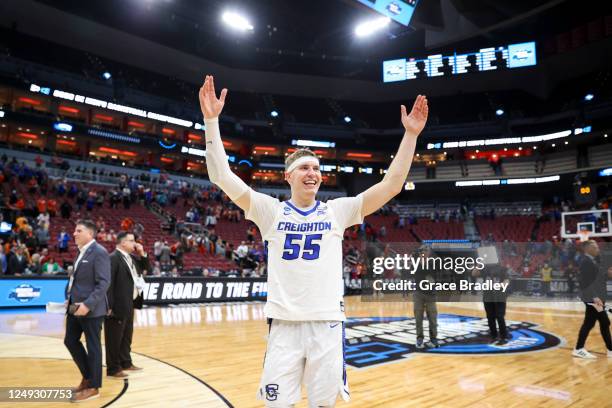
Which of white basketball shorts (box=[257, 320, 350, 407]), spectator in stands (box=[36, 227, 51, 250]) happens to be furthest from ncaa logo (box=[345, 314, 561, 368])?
spectator in stands (box=[36, 227, 51, 250])

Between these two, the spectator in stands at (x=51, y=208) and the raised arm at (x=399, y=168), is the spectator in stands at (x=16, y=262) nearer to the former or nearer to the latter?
the spectator in stands at (x=51, y=208)

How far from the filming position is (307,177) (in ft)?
8.54

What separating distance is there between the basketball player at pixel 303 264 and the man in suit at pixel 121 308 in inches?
173

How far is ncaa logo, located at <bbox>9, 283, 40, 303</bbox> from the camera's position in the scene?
42.2 ft

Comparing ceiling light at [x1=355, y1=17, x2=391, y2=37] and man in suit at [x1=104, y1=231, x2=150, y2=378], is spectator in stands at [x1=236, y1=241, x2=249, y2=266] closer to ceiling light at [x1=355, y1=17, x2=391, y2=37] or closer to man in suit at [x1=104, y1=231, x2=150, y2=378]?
man in suit at [x1=104, y1=231, x2=150, y2=378]

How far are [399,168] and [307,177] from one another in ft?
1.84

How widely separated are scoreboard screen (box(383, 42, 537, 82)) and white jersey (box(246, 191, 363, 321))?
33.3 meters

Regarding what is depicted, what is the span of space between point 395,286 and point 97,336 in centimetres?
1666

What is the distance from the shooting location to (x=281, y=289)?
2.50 m

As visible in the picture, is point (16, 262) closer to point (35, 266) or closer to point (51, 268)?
point (35, 266)

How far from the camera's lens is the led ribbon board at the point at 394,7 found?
15.2 meters

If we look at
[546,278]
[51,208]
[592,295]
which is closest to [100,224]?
[51,208]

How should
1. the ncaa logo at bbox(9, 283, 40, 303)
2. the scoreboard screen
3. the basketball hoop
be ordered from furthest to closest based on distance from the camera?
the scoreboard screen, the basketball hoop, the ncaa logo at bbox(9, 283, 40, 303)

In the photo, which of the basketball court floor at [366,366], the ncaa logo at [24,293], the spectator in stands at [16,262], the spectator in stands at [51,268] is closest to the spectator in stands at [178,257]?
the spectator in stands at [51,268]
